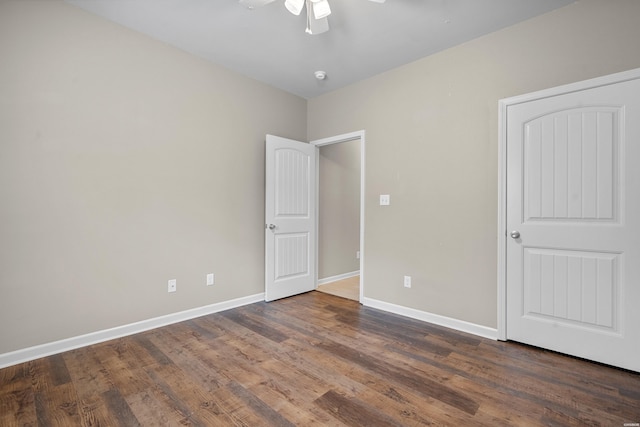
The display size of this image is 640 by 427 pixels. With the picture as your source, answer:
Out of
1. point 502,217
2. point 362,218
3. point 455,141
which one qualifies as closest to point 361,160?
point 362,218

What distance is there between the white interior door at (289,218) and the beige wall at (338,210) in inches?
12.9

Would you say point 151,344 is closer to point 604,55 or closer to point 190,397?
Answer: point 190,397

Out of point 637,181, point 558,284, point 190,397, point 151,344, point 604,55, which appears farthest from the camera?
point 151,344

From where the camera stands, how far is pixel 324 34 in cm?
266

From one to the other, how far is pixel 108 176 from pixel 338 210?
2934mm

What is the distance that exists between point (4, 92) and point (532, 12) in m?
3.88

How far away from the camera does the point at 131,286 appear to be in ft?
8.72

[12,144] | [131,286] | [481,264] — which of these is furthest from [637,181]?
[12,144]

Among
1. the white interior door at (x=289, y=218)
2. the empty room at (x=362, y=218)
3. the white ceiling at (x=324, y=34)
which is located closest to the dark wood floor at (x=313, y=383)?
the empty room at (x=362, y=218)

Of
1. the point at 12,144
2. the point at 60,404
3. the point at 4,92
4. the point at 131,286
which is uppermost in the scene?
the point at 4,92

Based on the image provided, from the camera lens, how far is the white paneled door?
6.63 feet

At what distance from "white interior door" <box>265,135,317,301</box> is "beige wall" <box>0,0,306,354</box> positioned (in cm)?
29

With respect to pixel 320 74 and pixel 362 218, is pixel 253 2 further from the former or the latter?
pixel 362 218

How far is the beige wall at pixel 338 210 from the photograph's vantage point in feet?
14.3
